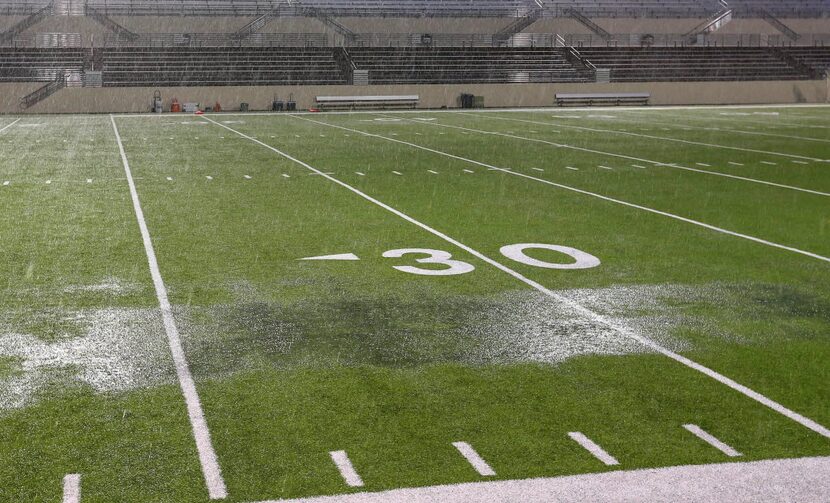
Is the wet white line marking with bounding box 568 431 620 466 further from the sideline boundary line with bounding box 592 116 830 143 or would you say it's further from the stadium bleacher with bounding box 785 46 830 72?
the stadium bleacher with bounding box 785 46 830 72

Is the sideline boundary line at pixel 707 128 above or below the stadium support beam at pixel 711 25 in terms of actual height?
below

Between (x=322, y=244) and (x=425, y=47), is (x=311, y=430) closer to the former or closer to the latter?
(x=322, y=244)

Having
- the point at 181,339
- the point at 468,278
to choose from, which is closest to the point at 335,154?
the point at 468,278

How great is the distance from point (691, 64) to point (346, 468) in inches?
1887

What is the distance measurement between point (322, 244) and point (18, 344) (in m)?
3.96

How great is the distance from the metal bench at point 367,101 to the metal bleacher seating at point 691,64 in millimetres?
10844

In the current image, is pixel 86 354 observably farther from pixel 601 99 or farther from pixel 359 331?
pixel 601 99

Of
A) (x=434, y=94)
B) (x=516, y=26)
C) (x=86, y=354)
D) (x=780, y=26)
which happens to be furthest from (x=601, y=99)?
(x=86, y=354)

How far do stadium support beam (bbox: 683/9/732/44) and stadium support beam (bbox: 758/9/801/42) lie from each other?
8.46 ft

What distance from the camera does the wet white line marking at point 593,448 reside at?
15.3 ft

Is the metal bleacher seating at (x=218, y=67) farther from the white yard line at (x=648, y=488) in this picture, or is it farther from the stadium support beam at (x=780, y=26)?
the white yard line at (x=648, y=488)

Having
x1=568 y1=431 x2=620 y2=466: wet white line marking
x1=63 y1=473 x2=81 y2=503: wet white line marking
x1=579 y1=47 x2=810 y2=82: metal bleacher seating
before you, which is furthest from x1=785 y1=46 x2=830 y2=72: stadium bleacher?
x1=63 y1=473 x2=81 y2=503: wet white line marking

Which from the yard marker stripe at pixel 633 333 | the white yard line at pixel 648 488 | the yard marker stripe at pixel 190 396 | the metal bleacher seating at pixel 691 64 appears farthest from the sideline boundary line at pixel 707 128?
the white yard line at pixel 648 488

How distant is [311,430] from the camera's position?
505 centimetres
